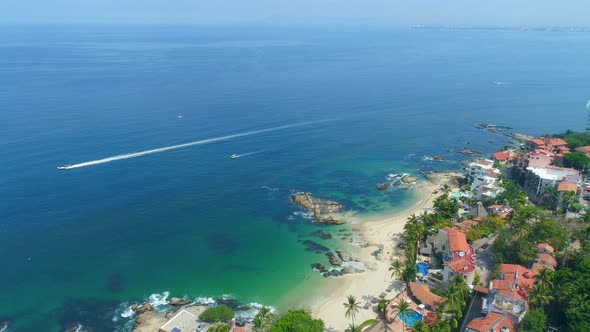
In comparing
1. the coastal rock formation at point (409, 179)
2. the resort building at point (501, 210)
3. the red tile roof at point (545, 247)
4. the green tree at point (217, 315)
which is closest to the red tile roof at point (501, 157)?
the coastal rock formation at point (409, 179)

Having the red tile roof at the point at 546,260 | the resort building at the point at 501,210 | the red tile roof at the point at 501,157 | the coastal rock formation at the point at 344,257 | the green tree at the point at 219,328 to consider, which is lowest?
the coastal rock formation at the point at 344,257

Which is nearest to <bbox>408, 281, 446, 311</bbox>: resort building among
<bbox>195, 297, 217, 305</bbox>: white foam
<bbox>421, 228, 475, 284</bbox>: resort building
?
A: <bbox>421, 228, 475, 284</bbox>: resort building

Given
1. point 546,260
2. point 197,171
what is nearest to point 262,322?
point 546,260

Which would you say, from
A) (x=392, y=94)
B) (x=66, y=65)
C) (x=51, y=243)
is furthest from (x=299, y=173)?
(x=66, y=65)

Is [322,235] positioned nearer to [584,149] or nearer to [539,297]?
[539,297]

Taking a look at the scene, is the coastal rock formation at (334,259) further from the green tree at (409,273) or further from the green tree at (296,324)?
the green tree at (296,324)

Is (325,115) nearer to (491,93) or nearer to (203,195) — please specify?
(203,195)
